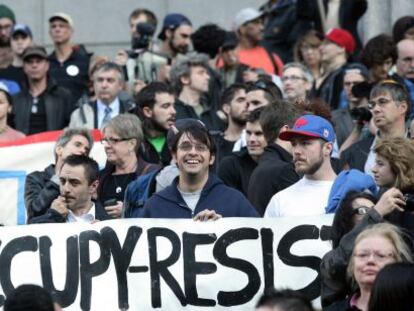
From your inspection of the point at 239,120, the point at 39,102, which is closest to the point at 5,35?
the point at 39,102

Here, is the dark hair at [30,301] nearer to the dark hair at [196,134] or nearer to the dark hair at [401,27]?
the dark hair at [196,134]

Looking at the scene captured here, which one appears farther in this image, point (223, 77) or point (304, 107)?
point (223, 77)

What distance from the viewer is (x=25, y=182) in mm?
14633

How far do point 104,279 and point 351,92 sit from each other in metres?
4.57

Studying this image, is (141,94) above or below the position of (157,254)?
above

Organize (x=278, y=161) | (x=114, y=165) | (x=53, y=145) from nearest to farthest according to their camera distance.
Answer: (x=278, y=161) < (x=114, y=165) < (x=53, y=145)

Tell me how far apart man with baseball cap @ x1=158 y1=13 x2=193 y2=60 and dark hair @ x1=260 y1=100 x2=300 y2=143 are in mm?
5622

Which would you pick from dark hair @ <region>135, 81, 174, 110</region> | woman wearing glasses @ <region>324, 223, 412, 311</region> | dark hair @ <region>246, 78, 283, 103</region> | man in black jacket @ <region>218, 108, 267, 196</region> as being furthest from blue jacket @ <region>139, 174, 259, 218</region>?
dark hair @ <region>135, 81, 174, 110</region>

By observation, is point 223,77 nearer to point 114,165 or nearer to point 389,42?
point 389,42

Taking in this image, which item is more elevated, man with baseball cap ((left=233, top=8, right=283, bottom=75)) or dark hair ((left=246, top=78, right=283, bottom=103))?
man with baseball cap ((left=233, top=8, right=283, bottom=75))

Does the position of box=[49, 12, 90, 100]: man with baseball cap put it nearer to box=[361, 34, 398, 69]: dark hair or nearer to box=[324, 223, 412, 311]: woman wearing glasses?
box=[361, 34, 398, 69]: dark hair

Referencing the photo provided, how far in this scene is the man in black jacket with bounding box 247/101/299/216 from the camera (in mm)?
13109

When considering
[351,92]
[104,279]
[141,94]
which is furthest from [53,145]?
[104,279]

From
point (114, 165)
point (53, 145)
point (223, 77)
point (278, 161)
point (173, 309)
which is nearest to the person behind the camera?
point (173, 309)
